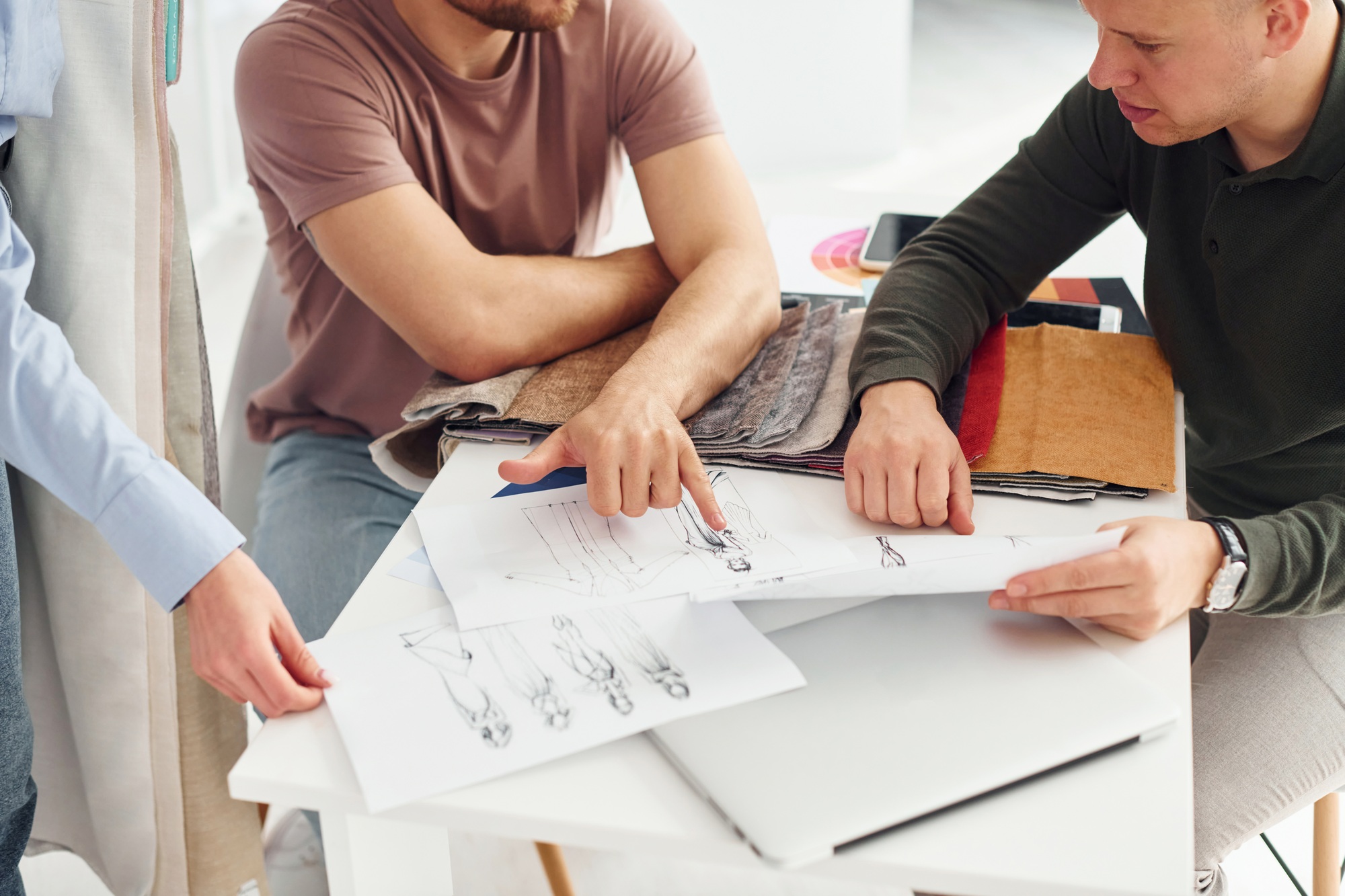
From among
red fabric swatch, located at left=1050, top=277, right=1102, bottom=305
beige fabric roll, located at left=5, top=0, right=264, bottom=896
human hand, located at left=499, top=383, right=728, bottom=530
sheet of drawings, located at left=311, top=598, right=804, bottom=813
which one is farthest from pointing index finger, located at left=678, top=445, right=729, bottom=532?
red fabric swatch, located at left=1050, top=277, right=1102, bottom=305

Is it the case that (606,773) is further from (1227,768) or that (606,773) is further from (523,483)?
(1227,768)

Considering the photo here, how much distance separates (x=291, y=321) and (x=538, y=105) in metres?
0.46

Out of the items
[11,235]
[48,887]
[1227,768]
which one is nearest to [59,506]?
[11,235]

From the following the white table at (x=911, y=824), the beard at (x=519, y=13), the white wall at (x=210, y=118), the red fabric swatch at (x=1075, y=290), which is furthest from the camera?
the white wall at (x=210, y=118)

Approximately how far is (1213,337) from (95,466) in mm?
1065

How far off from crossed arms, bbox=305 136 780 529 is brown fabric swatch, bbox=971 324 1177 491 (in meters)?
0.29

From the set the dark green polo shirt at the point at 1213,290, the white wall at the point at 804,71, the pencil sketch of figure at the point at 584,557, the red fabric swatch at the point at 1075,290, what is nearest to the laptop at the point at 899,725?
the pencil sketch of figure at the point at 584,557

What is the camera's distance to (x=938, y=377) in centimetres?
105

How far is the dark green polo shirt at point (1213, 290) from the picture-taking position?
96 cm

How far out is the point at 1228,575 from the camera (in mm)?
781

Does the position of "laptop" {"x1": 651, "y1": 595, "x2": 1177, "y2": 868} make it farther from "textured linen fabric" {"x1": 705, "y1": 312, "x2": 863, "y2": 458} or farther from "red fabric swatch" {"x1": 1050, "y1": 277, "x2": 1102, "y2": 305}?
"red fabric swatch" {"x1": 1050, "y1": 277, "x2": 1102, "y2": 305}

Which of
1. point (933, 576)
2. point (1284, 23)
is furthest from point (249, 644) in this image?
point (1284, 23)

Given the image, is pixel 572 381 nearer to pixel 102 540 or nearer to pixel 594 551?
pixel 594 551

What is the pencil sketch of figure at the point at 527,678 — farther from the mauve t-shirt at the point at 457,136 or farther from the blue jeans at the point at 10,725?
the mauve t-shirt at the point at 457,136
